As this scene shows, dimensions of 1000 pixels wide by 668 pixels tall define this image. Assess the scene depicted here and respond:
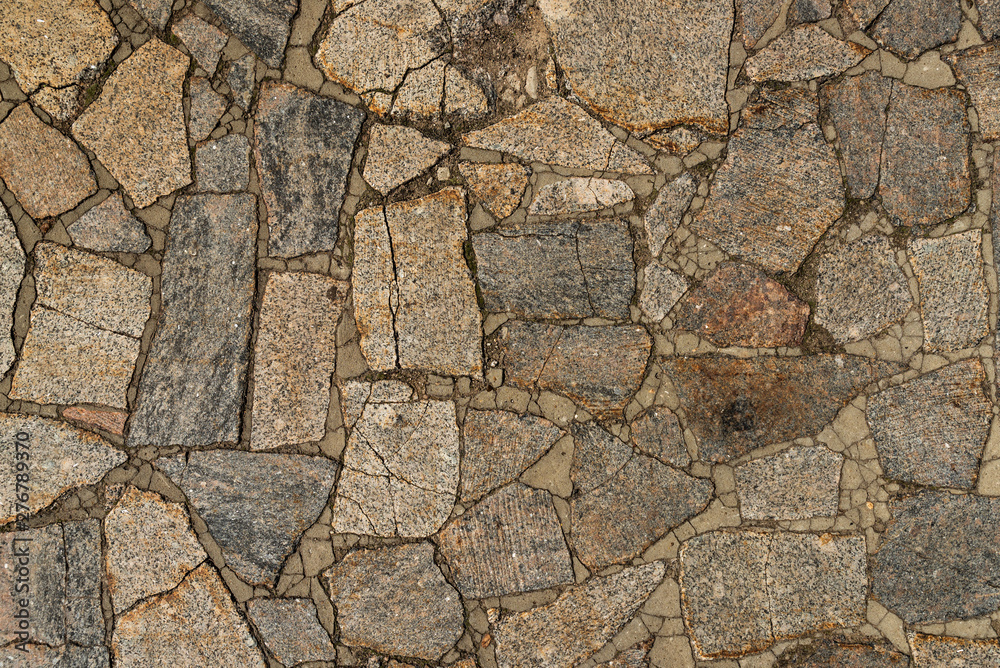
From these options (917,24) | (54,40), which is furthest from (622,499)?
(54,40)

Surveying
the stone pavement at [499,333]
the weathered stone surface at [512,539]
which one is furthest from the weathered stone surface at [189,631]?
the weathered stone surface at [512,539]

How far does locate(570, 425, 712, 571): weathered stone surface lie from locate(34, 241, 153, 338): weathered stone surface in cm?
174

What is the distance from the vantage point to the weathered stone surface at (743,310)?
2.35 metres

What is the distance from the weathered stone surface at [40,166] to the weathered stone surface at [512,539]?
193 centimetres

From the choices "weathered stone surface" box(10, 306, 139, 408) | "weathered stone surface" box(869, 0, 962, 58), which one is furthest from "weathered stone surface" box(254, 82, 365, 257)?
"weathered stone surface" box(869, 0, 962, 58)

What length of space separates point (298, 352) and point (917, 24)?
2.56m

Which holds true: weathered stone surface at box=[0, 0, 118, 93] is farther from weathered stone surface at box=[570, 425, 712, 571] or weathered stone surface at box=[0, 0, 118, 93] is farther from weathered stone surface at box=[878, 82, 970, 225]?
weathered stone surface at box=[878, 82, 970, 225]

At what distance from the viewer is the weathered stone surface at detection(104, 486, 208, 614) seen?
2.42m

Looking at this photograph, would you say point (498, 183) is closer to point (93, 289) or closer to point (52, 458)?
point (93, 289)

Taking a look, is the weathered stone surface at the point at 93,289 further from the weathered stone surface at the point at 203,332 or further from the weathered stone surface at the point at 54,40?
the weathered stone surface at the point at 54,40

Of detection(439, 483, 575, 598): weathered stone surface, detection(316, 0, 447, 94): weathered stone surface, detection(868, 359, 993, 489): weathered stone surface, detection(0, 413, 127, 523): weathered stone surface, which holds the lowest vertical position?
detection(439, 483, 575, 598): weathered stone surface

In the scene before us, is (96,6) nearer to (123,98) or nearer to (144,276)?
(123,98)

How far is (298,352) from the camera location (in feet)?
7.93

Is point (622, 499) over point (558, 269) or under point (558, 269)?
under
